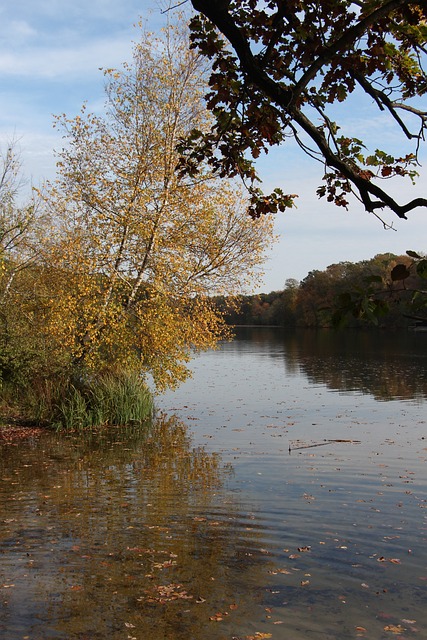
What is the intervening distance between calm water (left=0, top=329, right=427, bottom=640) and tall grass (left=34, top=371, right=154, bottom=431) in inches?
45.7

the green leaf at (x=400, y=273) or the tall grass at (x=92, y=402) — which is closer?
the green leaf at (x=400, y=273)

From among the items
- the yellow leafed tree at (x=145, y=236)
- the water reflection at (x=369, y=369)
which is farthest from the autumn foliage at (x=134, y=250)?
the water reflection at (x=369, y=369)

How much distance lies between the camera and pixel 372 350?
4872 cm

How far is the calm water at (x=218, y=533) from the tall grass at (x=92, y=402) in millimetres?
1161

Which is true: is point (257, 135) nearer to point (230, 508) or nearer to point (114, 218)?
point (230, 508)

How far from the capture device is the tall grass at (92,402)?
1708 cm

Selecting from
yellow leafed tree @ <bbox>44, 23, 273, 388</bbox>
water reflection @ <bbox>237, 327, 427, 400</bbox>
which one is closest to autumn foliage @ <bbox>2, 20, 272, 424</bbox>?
yellow leafed tree @ <bbox>44, 23, 273, 388</bbox>

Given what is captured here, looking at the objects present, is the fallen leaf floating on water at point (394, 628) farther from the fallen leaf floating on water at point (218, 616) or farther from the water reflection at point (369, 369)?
the water reflection at point (369, 369)

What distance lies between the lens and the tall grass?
1708cm

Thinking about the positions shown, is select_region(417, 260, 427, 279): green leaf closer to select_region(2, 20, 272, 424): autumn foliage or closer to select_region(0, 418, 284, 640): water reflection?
select_region(0, 418, 284, 640): water reflection

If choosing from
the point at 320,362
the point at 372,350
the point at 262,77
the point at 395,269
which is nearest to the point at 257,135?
the point at 262,77

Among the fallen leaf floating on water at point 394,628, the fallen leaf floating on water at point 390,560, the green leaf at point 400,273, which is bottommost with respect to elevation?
the fallen leaf floating on water at point 390,560

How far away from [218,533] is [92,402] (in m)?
9.73

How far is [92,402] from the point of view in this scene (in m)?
17.6
